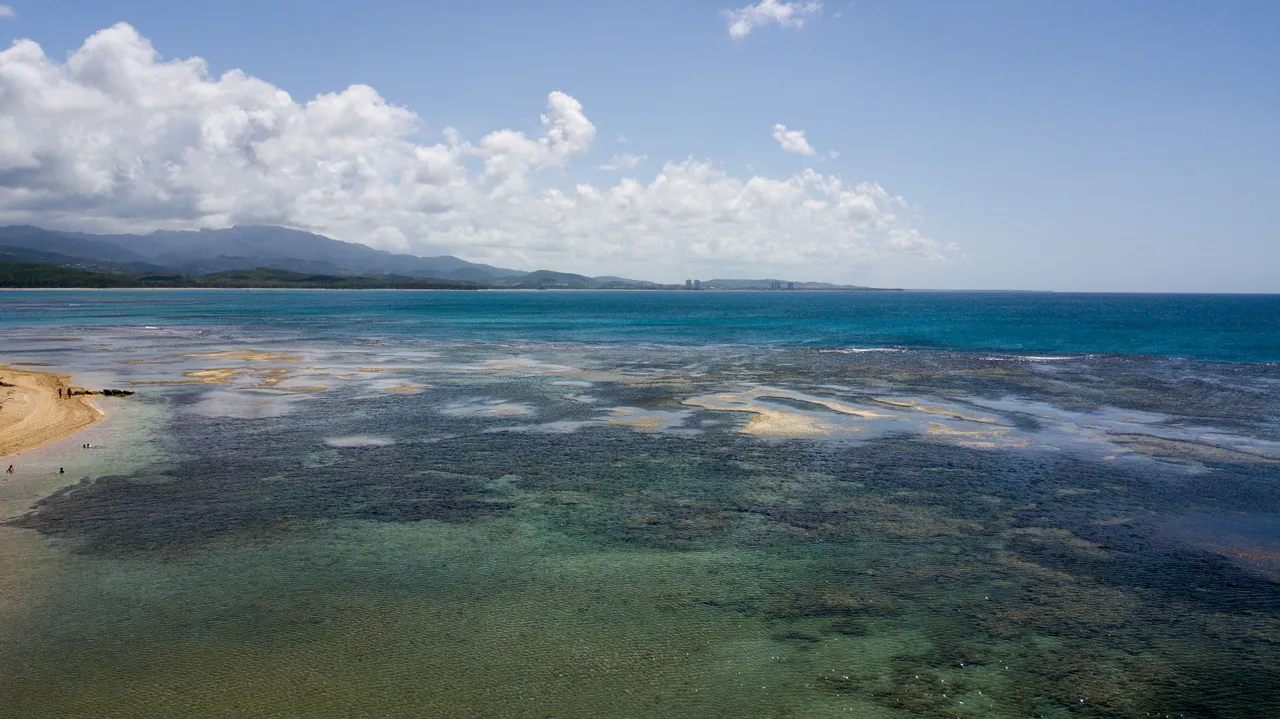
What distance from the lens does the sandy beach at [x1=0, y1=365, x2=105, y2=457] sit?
97.6 feet

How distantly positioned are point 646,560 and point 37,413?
31.2 metres

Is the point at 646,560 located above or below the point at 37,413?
below

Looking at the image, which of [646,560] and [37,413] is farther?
[37,413]

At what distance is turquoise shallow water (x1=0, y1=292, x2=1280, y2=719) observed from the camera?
12922 mm

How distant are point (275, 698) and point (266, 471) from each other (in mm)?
15404

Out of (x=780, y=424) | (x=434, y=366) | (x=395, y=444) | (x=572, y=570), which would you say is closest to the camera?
(x=572, y=570)

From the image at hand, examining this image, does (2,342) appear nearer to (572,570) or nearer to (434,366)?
(434,366)

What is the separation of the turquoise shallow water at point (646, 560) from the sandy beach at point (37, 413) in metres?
1.30

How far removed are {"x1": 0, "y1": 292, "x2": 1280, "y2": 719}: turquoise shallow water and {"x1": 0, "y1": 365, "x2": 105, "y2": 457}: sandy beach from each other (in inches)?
51.2

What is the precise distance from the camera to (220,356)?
63562mm

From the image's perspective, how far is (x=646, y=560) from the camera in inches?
723

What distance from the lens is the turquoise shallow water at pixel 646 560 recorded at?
42.4 ft

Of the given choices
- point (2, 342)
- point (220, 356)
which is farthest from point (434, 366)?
point (2, 342)

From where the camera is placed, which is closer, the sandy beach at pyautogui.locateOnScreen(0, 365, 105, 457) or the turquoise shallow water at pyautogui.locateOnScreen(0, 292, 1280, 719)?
the turquoise shallow water at pyautogui.locateOnScreen(0, 292, 1280, 719)
